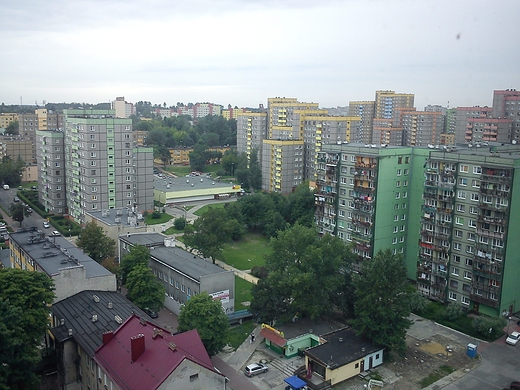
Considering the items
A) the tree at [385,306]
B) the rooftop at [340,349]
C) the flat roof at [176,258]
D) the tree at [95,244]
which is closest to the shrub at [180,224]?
the flat roof at [176,258]

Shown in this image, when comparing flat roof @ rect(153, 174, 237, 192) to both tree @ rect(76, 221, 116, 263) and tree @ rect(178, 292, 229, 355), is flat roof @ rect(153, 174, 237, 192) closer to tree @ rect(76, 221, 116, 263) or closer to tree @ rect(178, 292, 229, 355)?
tree @ rect(76, 221, 116, 263)

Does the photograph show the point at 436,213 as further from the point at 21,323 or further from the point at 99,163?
the point at 99,163

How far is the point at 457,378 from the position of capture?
70.7 ft

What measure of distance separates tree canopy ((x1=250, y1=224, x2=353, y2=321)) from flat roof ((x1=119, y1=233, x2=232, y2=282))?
123 inches

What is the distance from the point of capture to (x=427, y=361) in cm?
2288

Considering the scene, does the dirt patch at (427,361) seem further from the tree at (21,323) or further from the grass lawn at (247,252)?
the tree at (21,323)

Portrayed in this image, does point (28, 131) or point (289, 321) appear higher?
point (28, 131)

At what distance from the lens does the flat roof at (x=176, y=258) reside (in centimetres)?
2673

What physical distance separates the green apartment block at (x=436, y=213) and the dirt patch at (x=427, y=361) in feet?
13.7

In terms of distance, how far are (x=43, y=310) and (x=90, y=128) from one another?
27.8 m

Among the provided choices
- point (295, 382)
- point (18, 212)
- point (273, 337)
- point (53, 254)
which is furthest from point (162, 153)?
point (295, 382)

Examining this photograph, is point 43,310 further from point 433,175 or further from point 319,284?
point 433,175

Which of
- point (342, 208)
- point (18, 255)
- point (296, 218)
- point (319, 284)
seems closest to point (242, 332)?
point (319, 284)

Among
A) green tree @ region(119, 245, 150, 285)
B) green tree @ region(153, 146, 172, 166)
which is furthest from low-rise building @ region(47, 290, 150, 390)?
green tree @ region(153, 146, 172, 166)
